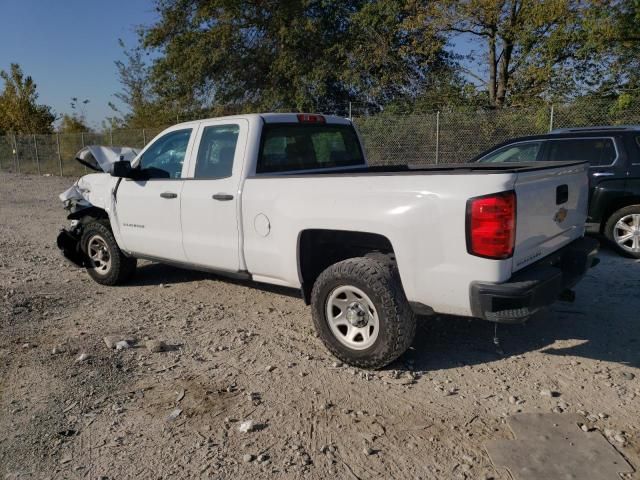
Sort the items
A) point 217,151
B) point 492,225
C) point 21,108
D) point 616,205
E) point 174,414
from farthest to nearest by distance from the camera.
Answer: point 21,108, point 616,205, point 217,151, point 174,414, point 492,225

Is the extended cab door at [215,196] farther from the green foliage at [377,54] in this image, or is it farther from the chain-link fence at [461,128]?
the green foliage at [377,54]

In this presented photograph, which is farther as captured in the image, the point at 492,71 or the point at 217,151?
the point at 492,71

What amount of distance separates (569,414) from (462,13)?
49.4 ft

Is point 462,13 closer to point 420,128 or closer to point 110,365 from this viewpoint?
point 420,128

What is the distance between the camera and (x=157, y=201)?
529cm

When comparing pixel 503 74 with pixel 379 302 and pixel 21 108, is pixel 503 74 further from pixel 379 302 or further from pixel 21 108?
pixel 21 108

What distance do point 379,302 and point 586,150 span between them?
16.7 ft

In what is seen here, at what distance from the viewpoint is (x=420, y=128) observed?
13.1 meters

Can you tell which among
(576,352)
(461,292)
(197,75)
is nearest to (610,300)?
(576,352)

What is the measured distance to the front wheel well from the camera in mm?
4004

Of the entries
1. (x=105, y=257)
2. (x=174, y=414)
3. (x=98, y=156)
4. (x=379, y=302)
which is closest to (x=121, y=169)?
(x=98, y=156)

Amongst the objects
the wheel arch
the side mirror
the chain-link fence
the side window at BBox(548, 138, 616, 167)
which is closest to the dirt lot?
the side mirror

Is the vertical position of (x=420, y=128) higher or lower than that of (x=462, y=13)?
lower

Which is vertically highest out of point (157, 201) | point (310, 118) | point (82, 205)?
point (310, 118)
